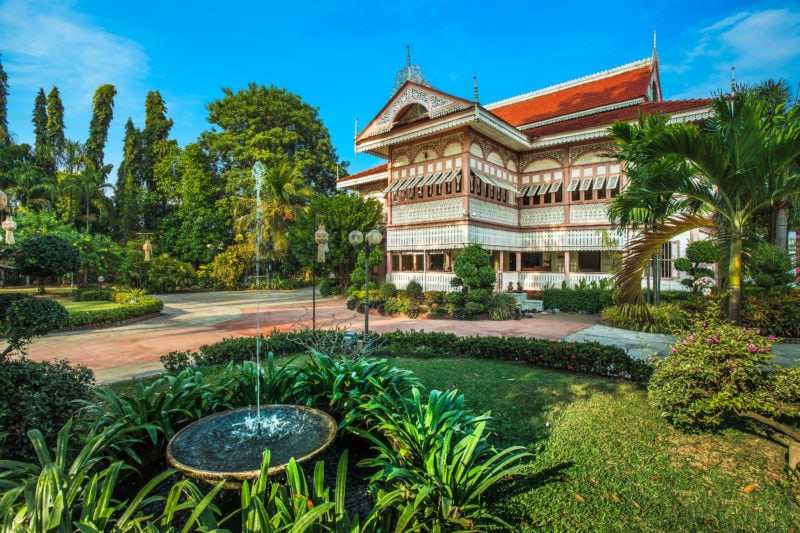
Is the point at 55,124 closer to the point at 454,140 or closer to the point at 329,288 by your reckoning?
the point at 329,288

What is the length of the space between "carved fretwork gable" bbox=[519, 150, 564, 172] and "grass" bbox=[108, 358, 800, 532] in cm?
1455

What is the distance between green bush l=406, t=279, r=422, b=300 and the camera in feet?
52.5

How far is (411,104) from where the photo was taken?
16.8m

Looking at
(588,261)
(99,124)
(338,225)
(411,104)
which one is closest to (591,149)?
(588,261)

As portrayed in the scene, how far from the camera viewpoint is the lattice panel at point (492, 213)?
15748 millimetres

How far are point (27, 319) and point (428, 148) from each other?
15298mm

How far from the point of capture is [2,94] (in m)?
31.4

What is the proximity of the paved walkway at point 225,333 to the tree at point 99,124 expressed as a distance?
29.5 metres

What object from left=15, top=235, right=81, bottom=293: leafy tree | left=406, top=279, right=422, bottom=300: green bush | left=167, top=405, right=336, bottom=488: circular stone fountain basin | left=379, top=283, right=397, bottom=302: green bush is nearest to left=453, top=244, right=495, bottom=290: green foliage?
left=406, top=279, right=422, bottom=300: green bush

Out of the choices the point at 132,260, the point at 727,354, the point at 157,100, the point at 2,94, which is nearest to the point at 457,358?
the point at 727,354

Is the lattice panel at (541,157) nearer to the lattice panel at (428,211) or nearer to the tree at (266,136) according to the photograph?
the lattice panel at (428,211)

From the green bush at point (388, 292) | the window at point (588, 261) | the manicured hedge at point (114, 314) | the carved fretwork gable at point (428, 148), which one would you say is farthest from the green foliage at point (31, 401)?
the window at point (588, 261)

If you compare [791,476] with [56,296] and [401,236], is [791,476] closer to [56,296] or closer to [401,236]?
[401,236]

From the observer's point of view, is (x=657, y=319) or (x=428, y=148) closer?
(x=657, y=319)
